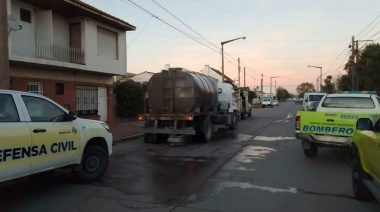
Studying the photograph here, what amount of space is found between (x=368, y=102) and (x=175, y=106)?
6982mm

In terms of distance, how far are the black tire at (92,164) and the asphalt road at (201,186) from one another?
0.72 feet

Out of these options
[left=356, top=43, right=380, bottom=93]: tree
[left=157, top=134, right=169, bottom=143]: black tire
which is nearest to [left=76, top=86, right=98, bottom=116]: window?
[left=157, top=134, right=169, bottom=143]: black tire

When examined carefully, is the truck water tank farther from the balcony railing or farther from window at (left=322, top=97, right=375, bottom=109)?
the balcony railing

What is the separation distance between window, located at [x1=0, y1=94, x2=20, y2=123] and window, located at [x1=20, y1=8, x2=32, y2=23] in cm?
1344

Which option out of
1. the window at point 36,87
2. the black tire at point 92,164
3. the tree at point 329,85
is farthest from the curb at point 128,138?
the tree at point 329,85

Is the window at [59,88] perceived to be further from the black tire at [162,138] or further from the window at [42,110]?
the window at [42,110]

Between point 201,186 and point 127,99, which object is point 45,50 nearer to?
point 127,99

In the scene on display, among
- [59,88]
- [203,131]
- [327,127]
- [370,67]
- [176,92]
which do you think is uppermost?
[370,67]

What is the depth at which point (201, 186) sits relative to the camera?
737cm

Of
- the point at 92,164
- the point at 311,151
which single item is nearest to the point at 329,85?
the point at 311,151

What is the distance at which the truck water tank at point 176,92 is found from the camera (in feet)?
49.0

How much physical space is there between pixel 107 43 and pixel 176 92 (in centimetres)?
1016

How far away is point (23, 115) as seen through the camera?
6160 millimetres

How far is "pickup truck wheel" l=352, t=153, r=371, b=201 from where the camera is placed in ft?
20.1
